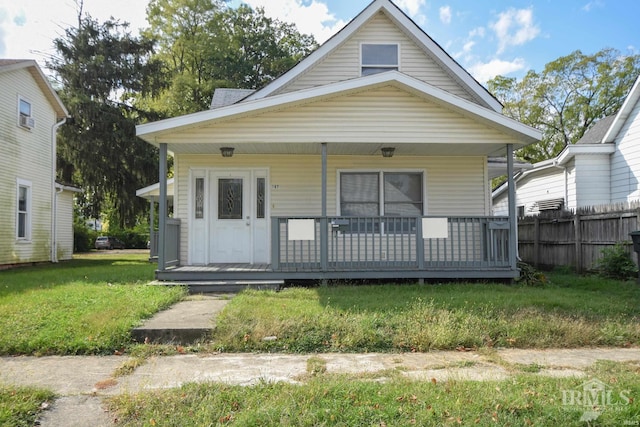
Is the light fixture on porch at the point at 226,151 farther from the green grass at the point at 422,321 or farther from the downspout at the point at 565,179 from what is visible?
the downspout at the point at 565,179

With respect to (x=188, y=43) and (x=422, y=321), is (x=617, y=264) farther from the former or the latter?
(x=188, y=43)

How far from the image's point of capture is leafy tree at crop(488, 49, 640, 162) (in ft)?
93.7

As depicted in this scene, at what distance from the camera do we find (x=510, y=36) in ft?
104

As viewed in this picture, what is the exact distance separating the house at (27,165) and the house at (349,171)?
21.7 ft

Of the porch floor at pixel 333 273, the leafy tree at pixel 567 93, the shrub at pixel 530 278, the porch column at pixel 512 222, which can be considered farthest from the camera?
the leafy tree at pixel 567 93

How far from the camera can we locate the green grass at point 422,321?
5.07 meters

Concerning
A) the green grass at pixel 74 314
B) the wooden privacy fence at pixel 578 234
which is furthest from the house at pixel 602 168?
the green grass at pixel 74 314

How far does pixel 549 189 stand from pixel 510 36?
21.1m

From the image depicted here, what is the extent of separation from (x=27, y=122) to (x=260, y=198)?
A: 9769 mm

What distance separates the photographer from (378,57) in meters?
11.3

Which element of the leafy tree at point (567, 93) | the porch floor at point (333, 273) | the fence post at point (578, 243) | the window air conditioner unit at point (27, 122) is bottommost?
the porch floor at point (333, 273)

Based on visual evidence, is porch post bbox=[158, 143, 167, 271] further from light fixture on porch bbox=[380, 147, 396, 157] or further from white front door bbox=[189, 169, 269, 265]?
light fixture on porch bbox=[380, 147, 396, 157]

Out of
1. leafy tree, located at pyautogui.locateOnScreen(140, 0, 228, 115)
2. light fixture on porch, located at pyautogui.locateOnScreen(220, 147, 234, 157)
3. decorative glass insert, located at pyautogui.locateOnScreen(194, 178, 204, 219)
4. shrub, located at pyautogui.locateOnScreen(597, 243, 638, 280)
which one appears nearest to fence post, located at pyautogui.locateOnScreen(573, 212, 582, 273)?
shrub, located at pyautogui.locateOnScreen(597, 243, 638, 280)

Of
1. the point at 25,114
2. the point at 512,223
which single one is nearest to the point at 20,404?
the point at 512,223
